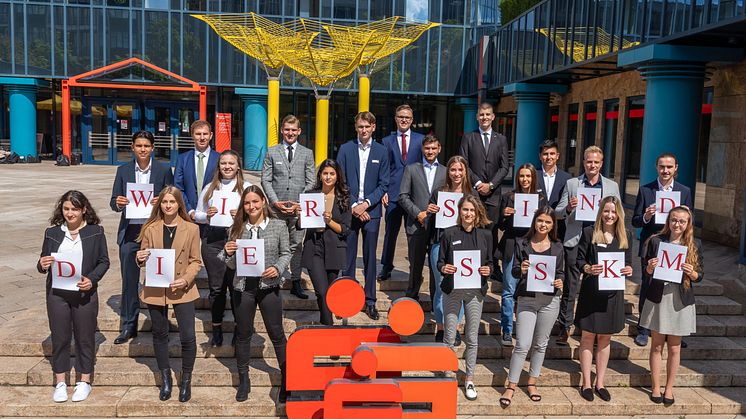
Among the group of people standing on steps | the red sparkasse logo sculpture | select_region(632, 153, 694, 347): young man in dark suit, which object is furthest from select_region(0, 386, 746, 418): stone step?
select_region(632, 153, 694, 347): young man in dark suit

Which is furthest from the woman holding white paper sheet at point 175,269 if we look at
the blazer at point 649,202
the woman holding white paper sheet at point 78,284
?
the blazer at point 649,202

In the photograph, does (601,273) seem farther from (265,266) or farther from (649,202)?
(265,266)

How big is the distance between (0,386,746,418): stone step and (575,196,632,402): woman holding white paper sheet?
54 centimetres

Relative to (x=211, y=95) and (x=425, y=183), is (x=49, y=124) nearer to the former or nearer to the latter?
(x=211, y=95)

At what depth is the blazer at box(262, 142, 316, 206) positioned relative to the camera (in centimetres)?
677

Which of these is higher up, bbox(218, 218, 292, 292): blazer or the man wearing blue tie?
the man wearing blue tie

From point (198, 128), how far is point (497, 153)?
3.38 meters

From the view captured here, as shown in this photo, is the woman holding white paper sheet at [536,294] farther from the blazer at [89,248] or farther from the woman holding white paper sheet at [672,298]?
the blazer at [89,248]

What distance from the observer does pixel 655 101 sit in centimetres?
1100

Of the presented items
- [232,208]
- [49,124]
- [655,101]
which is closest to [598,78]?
[655,101]

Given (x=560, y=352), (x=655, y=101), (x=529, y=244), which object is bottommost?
(x=560, y=352)

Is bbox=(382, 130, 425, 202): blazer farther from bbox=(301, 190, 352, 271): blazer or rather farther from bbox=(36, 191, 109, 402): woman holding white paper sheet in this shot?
bbox=(36, 191, 109, 402): woman holding white paper sheet

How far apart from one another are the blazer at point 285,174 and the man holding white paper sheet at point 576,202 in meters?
2.76

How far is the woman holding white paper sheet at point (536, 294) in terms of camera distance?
225 inches
